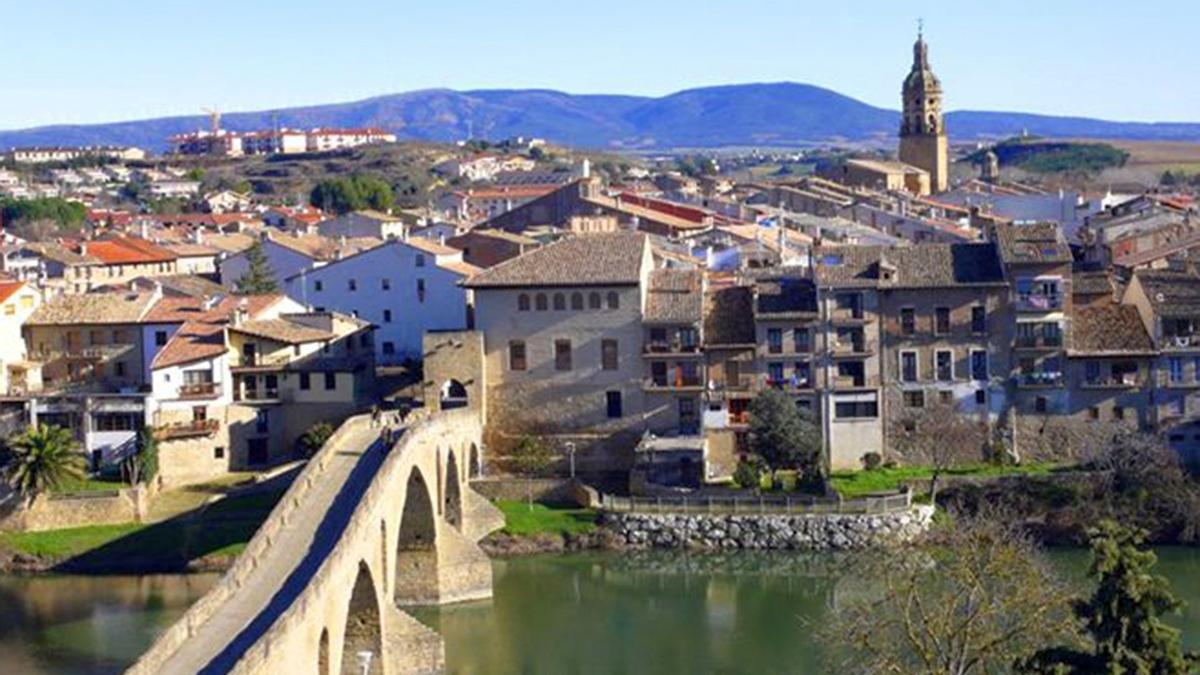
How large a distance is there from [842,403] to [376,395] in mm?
9966

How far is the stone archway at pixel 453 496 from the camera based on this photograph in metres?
38.7

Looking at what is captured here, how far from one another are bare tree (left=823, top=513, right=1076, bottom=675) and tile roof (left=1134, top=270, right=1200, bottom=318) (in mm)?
15057

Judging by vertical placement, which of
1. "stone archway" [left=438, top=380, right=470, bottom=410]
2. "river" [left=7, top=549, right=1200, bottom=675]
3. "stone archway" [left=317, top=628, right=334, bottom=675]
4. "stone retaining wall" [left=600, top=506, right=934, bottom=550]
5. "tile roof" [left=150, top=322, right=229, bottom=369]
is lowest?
"river" [left=7, top=549, right=1200, bottom=675]

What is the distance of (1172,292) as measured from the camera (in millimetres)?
41938

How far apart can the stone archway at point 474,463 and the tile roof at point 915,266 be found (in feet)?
25.3

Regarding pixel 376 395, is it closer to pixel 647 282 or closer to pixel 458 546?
pixel 647 282

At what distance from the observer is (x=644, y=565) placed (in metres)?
37.8

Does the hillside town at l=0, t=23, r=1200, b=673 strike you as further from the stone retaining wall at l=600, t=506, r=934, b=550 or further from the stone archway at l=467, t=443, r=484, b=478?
the stone archway at l=467, t=443, r=484, b=478

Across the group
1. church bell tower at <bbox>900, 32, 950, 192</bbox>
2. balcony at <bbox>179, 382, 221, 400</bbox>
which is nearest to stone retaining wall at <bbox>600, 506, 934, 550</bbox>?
balcony at <bbox>179, 382, 221, 400</bbox>

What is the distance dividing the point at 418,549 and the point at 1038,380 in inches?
536


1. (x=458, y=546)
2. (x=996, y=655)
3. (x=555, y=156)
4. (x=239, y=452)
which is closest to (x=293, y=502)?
(x=458, y=546)

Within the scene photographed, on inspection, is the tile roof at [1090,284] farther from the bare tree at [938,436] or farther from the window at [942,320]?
the bare tree at [938,436]

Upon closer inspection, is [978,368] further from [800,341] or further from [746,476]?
[746,476]

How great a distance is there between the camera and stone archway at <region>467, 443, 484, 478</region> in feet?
136
